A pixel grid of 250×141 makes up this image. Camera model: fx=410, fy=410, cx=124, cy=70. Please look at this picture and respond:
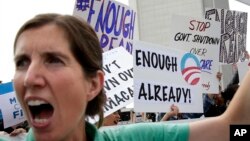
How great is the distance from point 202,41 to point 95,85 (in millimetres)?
2504

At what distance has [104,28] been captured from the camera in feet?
8.60

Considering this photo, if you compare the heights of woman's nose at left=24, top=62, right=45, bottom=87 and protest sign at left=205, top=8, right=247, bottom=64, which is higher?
protest sign at left=205, top=8, right=247, bottom=64

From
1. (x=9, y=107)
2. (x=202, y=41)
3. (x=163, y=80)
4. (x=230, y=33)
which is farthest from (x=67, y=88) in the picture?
(x=230, y=33)

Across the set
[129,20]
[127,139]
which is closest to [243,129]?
[127,139]

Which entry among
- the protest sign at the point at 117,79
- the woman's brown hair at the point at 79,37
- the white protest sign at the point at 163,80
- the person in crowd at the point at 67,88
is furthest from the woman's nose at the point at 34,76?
the white protest sign at the point at 163,80

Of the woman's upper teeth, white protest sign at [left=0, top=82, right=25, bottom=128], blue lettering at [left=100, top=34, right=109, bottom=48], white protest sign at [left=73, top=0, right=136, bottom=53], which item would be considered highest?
white protest sign at [left=73, top=0, right=136, bottom=53]

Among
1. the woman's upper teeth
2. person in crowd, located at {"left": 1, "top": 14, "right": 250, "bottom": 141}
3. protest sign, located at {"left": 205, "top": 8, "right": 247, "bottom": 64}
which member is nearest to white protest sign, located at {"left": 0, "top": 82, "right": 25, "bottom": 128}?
person in crowd, located at {"left": 1, "top": 14, "right": 250, "bottom": 141}

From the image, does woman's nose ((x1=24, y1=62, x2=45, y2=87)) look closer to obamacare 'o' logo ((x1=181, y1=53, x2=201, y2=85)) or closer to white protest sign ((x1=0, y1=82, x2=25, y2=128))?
white protest sign ((x1=0, y1=82, x2=25, y2=128))

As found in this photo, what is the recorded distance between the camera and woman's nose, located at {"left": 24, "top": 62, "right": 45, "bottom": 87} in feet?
3.09

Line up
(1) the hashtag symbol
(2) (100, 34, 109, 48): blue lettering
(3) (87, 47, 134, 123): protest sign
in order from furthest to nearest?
1. (2) (100, 34, 109, 48): blue lettering
2. (1) the hashtag symbol
3. (3) (87, 47, 134, 123): protest sign

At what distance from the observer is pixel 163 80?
2477 mm

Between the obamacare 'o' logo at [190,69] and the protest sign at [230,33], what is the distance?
1270 mm

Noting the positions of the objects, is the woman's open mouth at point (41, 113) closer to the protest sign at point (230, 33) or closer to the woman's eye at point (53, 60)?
the woman's eye at point (53, 60)

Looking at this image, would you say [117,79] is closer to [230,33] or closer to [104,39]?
[104,39]
